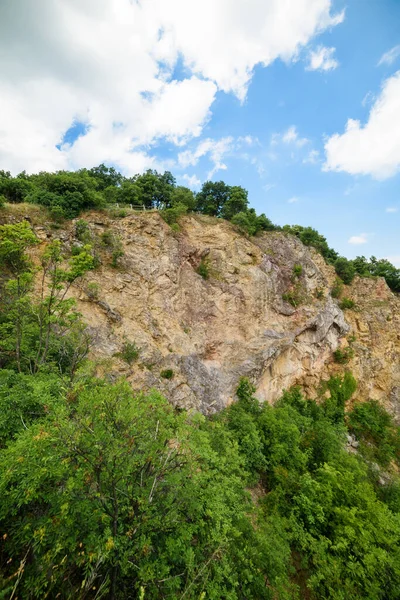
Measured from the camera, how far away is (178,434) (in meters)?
6.02

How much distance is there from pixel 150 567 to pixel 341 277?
31.5 meters

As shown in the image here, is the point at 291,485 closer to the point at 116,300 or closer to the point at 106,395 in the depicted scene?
the point at 106,395

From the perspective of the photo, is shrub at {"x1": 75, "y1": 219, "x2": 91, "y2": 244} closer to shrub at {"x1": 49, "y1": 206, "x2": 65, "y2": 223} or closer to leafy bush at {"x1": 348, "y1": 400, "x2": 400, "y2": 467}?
shrub at {"x1": 49, "y1": 206, "x2": 65, "y2": 223}

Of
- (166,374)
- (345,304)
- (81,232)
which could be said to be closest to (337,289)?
(345,304)

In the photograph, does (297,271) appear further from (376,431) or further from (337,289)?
(376,431)

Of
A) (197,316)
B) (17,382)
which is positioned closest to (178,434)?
(17,382)

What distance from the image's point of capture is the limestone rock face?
1550 centimetres

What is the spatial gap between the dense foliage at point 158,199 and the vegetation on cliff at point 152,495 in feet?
10.0

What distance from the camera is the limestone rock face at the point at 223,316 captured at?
50.9ft

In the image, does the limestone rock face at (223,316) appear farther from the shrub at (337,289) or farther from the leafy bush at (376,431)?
the leafy bush at (376,431)

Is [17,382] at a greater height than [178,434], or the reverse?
[178,434]

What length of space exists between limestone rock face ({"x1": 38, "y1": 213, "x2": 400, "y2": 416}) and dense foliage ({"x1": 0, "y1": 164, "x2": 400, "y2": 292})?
4.39 feet

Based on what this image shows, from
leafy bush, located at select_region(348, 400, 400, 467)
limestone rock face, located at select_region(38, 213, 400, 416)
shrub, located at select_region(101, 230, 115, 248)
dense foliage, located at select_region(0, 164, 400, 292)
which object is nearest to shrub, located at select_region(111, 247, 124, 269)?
limestone rock face, located at select_region(38, 213, 400, 416)

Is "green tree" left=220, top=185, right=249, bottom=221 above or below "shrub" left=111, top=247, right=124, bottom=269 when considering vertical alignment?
above
